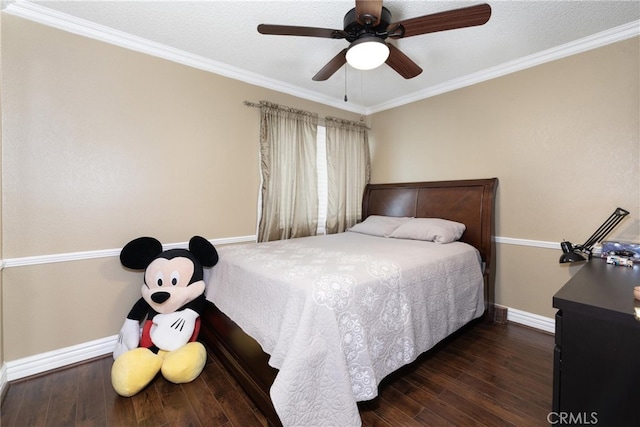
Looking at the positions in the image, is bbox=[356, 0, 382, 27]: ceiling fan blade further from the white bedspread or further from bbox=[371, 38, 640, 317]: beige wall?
bbox=[371, 38, 640, 317]: beige wall

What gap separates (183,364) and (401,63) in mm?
2578

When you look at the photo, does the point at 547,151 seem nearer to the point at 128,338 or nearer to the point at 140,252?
the point at 140,252

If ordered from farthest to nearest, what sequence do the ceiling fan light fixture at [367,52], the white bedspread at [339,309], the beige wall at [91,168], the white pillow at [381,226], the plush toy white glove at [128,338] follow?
the white pillow at [381,226], the plush toy white glove at [128,338], the beige wall at [91,168], the ceiling fan light fixture at [367,52], the white bedspread at [339,309]

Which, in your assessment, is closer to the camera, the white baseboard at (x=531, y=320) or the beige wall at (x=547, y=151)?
the beige wall at (x=547, y=151)

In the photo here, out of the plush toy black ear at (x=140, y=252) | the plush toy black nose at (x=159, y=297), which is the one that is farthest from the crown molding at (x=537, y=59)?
the plush toy black nose at (x=159, y=297)

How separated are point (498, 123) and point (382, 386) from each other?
2.69 meters

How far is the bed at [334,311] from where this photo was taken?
1.31m

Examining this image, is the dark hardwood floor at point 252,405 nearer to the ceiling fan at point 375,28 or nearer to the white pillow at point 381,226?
A: the white pillow at point 381,226

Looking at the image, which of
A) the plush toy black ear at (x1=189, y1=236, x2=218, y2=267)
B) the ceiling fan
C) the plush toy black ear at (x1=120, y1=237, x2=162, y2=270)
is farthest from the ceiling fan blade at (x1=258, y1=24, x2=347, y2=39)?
the plush toy black ear at (x1=120, y1=237, x2=162, y2=270)

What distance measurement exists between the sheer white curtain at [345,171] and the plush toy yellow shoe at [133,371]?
7.48ft

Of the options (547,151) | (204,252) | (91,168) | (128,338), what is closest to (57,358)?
(128,338)

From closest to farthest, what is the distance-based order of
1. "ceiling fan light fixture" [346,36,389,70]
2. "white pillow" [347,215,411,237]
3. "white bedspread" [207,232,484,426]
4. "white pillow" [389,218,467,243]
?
"white bedspread" [207,232,484,426] < "ceiling fan light fixture" [346,36,389,70] < "white pillow" [389,218,467,243] < "white pillow" [347,215,411,237]

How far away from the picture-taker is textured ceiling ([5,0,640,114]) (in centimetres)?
189

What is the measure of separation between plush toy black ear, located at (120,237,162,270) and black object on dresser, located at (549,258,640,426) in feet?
8.28
